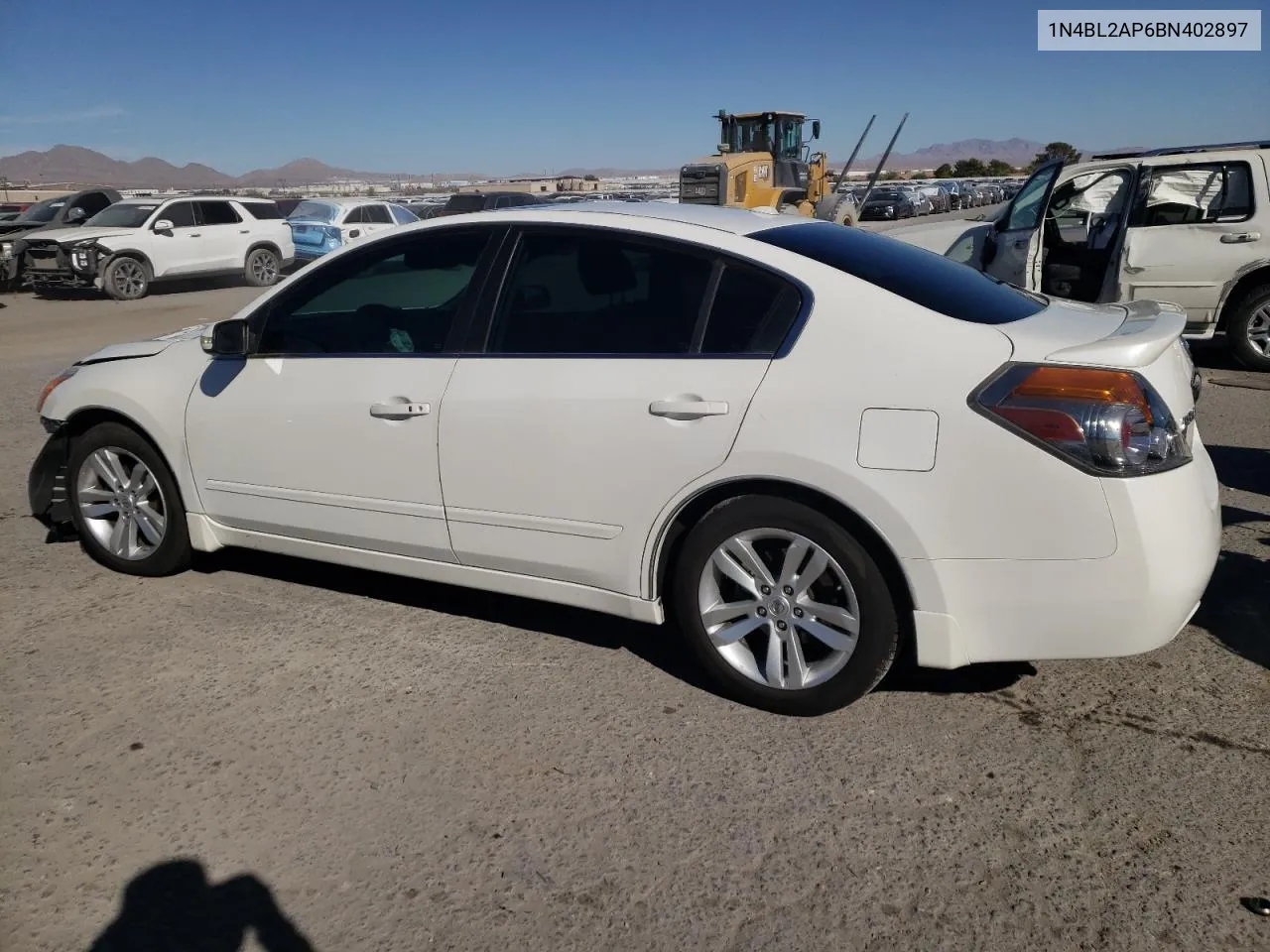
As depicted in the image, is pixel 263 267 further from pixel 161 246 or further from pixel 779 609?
pixel 779 609

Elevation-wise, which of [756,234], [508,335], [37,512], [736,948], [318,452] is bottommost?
[736,948]

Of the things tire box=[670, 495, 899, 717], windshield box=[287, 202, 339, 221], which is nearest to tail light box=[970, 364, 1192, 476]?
tire box=[670, 495, 899, 717]

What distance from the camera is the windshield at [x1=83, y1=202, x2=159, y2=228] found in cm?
1919

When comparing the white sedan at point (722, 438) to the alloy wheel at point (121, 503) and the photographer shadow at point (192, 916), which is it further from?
the photographer shadow at point (192, 916)

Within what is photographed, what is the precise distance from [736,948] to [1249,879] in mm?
1289

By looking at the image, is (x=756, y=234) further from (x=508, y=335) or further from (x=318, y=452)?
(x=318, y=452)

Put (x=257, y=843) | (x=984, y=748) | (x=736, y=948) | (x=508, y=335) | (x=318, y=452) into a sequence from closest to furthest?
(x=736, y=948)
(x=257, y=843)
(x=984, y=748)
(x=508, y=335)
(x=318, y=452)

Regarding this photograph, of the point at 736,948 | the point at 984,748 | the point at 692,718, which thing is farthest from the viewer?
the point at 692,718

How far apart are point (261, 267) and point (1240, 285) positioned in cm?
1740

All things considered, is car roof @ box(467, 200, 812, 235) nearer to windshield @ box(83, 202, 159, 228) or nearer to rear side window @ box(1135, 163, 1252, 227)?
rear side window @ box(1135, 163, 1252, 227)

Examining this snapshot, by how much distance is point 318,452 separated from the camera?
4105 mm

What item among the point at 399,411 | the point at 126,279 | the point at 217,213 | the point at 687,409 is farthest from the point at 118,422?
the point at 217,213

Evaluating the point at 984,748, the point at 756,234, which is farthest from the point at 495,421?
the point at 984,748

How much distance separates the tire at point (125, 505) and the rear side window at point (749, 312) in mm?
2562
